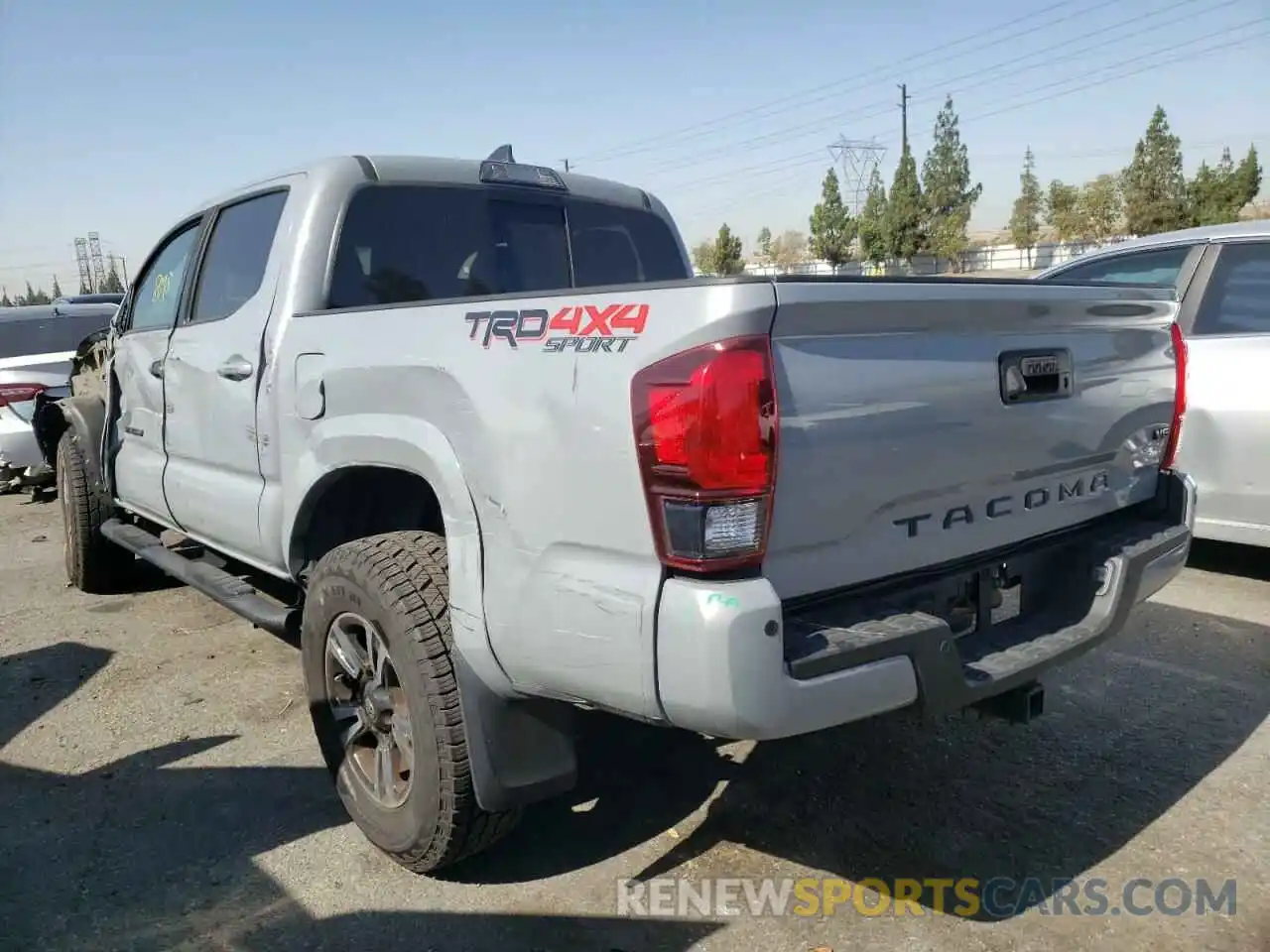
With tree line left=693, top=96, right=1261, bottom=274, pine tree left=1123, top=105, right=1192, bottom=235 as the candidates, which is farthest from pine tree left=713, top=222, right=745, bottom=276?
pine tree left=1123, top=105, right=1192, bottom=235

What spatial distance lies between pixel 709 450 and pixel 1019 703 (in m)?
1.34

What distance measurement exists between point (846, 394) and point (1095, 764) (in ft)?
6.68

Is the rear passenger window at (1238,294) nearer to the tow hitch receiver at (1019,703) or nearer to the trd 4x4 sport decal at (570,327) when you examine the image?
the tow hitch receiver at (1019,703)

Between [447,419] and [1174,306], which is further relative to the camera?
[1174,306]

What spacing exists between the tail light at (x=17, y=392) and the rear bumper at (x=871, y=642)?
9.10 metres

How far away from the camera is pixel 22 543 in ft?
24.7

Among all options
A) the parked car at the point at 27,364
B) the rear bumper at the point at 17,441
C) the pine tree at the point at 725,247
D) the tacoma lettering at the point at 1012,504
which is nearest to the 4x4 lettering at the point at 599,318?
the tacoma lettering at the point at 1012,504

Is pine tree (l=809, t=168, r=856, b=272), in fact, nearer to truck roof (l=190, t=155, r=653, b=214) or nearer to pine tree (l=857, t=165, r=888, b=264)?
pine tree (l=857, t=165, r=888, b=264)

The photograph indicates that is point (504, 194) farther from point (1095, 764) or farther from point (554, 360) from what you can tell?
point (1095, 764)

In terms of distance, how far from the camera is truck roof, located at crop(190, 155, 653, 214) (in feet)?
11.6

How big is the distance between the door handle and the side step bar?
0.83 m

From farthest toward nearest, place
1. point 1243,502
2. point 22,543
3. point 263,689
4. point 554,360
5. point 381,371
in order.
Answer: point 22,543, point 1243,502, point 263,689, point 381,371, point 554,360

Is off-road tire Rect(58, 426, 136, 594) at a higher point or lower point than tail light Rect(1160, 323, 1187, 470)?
lower

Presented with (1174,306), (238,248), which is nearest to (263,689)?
(238,248)
